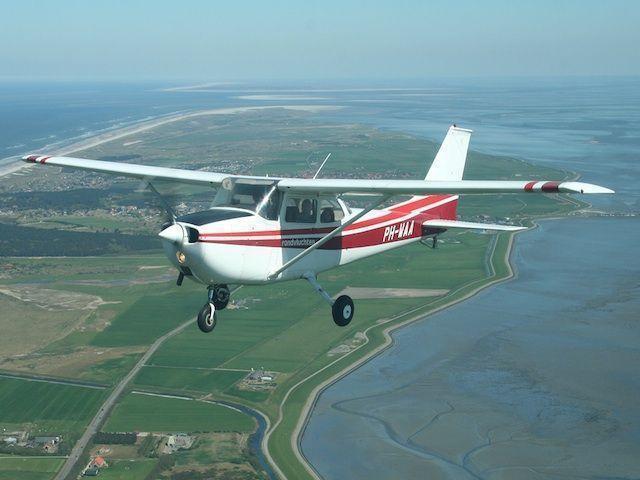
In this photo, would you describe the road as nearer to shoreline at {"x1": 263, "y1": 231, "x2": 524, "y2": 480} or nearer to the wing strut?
shoreline at {"x1": 263, "y1": 231, "x2": 524, "y2": 480}

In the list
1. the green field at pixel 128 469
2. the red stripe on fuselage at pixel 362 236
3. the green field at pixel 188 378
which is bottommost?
the green field at pixel 128 469

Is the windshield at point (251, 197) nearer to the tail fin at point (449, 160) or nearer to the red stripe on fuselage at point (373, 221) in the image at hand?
the red stripe on fuselage at point (373, 221)

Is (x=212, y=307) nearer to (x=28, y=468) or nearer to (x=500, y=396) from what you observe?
(x=28, y=468)

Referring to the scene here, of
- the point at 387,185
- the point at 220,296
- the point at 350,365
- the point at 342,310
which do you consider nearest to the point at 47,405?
the point at 350,365

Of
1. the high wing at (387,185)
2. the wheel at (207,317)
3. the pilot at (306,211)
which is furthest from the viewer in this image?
the pilot at (306,211)

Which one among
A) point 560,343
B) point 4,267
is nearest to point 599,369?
point 560,343

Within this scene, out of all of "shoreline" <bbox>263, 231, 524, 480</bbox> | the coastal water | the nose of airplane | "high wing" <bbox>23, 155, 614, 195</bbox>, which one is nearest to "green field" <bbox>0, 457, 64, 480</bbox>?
"shoreline" <bbox>263, 231, 524, 480</bbox>

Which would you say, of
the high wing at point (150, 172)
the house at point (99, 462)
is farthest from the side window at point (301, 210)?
the house at point (99, 462)
